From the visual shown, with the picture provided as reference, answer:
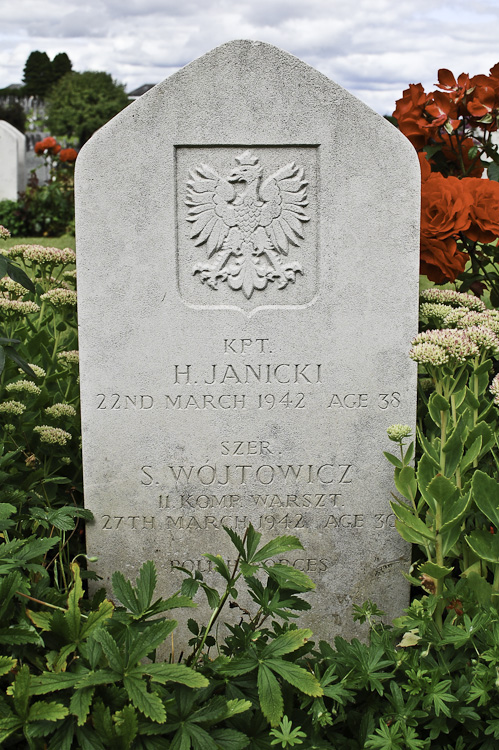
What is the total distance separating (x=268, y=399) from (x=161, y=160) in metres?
0.93

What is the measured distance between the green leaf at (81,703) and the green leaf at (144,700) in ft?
0.30

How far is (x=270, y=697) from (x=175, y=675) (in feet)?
0.77

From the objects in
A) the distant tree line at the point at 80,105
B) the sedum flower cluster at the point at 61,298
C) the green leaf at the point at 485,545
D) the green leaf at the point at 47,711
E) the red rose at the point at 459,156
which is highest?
the distant tree line at the point at 80,105

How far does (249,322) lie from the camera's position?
2.73m

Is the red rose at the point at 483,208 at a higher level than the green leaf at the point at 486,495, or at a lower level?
higher

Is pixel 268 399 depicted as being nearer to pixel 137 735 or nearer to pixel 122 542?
pixel 122 542

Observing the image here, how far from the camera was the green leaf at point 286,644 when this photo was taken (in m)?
1.89

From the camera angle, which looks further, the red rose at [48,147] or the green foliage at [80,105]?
the green foliage at [80,105]

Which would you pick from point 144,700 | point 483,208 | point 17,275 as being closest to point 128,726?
point 144,700

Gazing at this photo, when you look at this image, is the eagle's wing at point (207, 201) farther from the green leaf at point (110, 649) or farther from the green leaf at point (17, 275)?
the green leaf at point (110, 649)

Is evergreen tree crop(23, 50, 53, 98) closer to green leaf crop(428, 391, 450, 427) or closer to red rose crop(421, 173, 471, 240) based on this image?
red rose crop(421, 173, 471, 240)

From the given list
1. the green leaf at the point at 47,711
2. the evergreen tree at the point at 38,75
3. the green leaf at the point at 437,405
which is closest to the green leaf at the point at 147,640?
the green leaf at the point at 47,711

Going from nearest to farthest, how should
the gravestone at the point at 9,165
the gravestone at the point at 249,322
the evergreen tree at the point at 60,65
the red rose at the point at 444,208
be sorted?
the gravestone at the point at 249,322 < the red rose at the point at 444,208 < the gravestone at the point at 9,165 < the evergreen tree at the point at 60,65

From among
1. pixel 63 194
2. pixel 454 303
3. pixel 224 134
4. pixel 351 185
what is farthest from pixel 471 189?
pixel 63 194
